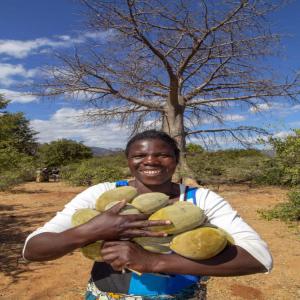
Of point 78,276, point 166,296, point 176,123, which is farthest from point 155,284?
point 176,123

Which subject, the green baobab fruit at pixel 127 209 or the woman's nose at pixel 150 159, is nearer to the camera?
the green baobab fruit at pixel 127 209

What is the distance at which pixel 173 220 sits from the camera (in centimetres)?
121

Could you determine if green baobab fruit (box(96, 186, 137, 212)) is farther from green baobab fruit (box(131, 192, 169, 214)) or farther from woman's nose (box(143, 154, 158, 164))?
woman's nose (box(143, 154, 158, 164))

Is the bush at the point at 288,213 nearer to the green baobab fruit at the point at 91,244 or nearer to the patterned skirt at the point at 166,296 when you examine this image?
the patterned skirt at the point at 166,296

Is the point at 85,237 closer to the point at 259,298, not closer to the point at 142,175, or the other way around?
the point at 142,175

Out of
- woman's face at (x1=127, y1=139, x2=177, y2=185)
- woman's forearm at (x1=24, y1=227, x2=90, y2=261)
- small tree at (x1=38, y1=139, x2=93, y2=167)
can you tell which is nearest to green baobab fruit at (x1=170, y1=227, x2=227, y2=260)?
woman's forearm at (x1=24, y1=227, x2=90, y2=261)

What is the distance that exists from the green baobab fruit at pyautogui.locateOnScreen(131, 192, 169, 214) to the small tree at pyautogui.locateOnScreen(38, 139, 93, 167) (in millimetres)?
27857

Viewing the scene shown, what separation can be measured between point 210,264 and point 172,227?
0.22 meters

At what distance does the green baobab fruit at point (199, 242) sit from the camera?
3.99 ft

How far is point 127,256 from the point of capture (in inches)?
49.8

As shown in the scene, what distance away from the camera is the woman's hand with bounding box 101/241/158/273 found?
127 cm

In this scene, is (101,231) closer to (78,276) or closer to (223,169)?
(78,276)

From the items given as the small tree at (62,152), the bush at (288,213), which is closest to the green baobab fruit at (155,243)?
the bush at (288,213)

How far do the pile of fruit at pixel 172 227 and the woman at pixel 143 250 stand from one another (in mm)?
32
